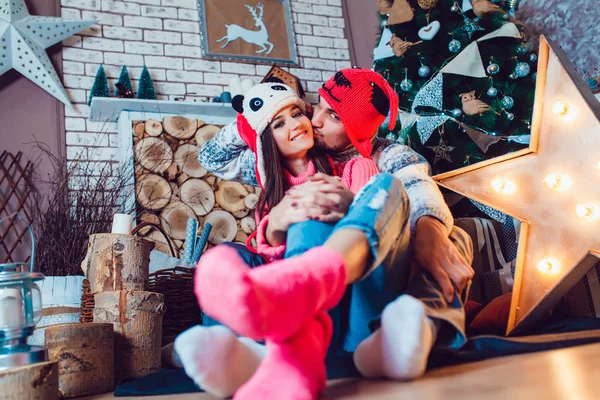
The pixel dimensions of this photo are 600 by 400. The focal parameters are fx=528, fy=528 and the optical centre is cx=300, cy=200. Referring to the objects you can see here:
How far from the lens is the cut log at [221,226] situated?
263 centimetres

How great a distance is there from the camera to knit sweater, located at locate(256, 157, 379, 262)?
1111 millimetres

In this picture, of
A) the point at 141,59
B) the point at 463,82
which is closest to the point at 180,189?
the point at 141,59

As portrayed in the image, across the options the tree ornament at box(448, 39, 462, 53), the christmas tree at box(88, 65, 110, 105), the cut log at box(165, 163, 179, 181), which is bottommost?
the cut log at box(165, 163, 179, 181)

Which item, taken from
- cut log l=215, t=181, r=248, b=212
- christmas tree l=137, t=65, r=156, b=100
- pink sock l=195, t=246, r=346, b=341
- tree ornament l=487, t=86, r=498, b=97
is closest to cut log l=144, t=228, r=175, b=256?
cut log l=215, t=181, r=248, b=212

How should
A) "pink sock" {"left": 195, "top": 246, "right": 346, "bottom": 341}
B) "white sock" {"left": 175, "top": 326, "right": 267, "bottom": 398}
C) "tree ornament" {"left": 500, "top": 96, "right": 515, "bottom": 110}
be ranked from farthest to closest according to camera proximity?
"tree ornament" {"left": 500, "top": 96, "right": 515, "bottom": 110} → "white sock" {"left": 175, "top": 326, "right": 267, "bottom": 398} → "pink sock" {"left": 195, "top": 246, "right": 346, "bottom": 341}

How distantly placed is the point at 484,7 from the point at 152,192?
5.48ft

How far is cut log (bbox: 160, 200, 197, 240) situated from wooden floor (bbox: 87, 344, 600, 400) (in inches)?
64.9

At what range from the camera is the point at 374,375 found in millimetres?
874

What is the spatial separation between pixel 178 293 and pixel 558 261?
3.75 feet

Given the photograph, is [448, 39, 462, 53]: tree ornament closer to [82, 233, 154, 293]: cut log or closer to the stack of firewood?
the stack of firewood

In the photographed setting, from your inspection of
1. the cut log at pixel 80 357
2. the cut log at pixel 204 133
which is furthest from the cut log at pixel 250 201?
the cut log at pixel 80 357

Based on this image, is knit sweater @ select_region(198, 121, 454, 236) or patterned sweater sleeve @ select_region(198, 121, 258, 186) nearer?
knit sweater @ select_region(198, 121, 454, 236)

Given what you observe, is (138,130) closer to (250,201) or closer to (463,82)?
(250,201)

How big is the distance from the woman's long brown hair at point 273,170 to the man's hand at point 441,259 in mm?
407
